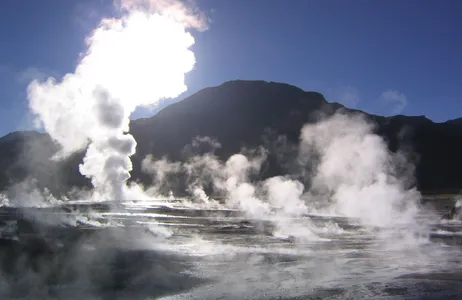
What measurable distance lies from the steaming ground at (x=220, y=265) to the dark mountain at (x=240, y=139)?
101 metres

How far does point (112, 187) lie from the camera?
241ft

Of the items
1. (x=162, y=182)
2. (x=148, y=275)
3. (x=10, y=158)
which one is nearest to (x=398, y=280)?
(x=148, y=275)

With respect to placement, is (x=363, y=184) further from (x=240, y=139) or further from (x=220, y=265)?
(x=240, y=139)

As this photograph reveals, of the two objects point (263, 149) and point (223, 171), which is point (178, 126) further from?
point (223, 171)

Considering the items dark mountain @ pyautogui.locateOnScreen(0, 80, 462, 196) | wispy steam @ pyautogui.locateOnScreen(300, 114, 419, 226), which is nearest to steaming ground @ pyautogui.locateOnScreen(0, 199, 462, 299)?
wispy steam @ pyautogui.locateOnScreen(300, 114, 419, 226)

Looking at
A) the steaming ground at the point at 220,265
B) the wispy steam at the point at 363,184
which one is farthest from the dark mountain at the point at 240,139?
the steaming ground at the point at 220,265

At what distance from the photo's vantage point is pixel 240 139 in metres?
166

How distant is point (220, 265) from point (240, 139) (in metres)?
147

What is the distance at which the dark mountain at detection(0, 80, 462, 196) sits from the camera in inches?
5541

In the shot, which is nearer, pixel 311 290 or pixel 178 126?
pixel 311 290

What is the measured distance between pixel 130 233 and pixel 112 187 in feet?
151

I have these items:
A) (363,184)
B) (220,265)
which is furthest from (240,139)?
(220,265)

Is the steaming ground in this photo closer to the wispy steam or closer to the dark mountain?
the wispy steam

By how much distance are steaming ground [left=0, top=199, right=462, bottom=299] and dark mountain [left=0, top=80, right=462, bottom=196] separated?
10139 centimetres
